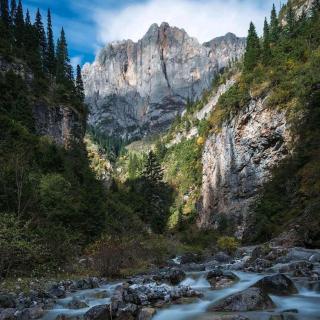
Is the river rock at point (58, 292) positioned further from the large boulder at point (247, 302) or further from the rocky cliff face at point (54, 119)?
the rocky cliff face at point (54, 119)

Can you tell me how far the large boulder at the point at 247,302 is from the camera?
14805 mm

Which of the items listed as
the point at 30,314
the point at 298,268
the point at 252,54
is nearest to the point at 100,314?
the point at 30,314

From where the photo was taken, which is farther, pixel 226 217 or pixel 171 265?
pixel 226 217

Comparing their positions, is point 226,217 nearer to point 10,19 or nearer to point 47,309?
point 47,309

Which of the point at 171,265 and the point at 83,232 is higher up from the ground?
the point at 83,232

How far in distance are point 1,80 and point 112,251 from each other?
136 feet

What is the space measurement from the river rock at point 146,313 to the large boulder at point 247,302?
2.46 meters

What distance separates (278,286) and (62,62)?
8493cm

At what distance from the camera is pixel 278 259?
27656 millimetres

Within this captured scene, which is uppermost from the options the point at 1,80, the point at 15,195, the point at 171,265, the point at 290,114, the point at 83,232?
the point at 1,80

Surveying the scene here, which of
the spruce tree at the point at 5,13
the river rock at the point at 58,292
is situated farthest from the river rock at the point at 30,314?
the spruce tree at the point at 5,13

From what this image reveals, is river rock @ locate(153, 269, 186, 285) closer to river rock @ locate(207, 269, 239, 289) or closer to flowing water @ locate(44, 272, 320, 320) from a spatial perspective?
river rock @ locate(207, 269, 239, 289)

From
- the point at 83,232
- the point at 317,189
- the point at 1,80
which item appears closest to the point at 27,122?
the point at 1,80

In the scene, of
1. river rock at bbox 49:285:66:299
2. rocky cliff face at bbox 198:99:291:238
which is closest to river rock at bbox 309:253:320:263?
river rock at bbox 49:285:66:299
